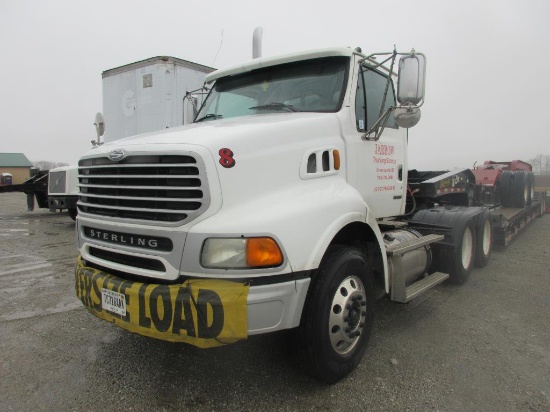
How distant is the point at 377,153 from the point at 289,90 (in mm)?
988

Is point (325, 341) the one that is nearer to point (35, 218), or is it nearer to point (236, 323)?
point (236, 323)

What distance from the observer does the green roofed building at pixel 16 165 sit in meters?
51.8

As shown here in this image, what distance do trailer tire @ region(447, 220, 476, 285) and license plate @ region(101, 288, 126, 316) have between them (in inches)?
155

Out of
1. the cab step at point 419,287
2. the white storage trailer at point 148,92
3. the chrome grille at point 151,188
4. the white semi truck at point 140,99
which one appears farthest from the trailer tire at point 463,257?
the white storage trailer at point 148,92

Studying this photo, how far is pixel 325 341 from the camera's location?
8.25ft

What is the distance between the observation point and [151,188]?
94.4 inches

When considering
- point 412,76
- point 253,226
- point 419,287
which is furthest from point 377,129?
point 253,226

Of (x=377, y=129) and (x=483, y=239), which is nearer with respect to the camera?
(x=377, y=129)

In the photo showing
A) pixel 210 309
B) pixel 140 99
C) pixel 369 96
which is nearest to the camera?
pixel 210 309

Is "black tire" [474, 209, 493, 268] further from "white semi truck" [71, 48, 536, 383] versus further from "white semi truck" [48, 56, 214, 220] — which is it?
"white semi truck" [48, 56, 214, 220]

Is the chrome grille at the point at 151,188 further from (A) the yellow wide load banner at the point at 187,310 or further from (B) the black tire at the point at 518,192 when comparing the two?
(B) the black tire at the point at 518,192

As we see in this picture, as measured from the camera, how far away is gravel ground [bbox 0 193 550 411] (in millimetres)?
2525

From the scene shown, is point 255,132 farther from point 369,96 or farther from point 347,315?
point 369,96

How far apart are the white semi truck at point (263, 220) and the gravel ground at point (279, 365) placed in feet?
1.09
